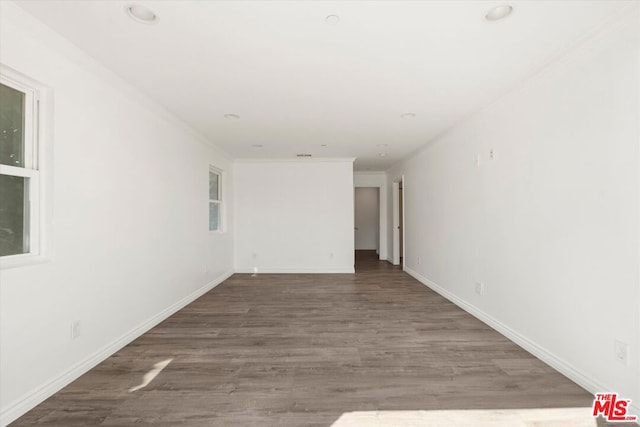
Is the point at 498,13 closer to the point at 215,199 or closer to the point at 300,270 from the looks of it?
the point at 215,199

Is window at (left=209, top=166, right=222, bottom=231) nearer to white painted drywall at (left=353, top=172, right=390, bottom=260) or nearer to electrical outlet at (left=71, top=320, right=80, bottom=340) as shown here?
electrical outlet at (left=71, top=320, right=80, bottom=340)

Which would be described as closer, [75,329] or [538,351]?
[75,329]

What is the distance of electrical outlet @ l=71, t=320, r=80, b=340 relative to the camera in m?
2.17

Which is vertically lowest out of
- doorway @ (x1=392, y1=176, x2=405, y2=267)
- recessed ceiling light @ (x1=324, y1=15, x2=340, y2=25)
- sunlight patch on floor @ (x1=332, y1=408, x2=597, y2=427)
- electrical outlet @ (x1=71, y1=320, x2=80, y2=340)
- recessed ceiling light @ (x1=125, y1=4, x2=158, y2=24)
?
sunlight patch on floor @ (x1=332, y1=408, x2=597, y2=427)

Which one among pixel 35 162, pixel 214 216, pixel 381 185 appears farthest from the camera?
pixel 381 185

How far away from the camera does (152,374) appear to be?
7.43 ft

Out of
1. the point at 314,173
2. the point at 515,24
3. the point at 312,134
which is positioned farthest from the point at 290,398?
the point at 314,173

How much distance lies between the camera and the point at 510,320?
290 centimetres

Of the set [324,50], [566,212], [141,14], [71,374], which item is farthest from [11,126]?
[566,212]

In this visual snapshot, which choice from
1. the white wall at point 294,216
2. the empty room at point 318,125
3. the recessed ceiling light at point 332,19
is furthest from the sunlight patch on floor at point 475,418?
the white wall at point 294,216

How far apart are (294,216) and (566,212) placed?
482cm

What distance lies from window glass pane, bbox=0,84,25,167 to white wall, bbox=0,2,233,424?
16 centimetres

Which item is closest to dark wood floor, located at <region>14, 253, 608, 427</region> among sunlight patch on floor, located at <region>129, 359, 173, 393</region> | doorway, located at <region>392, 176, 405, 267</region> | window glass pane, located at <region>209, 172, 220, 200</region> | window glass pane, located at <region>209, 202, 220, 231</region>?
sunlight patch on floor, located at <region>129, 359, 173, 393</region>

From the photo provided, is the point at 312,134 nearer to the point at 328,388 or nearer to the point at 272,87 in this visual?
the point at 272,87
